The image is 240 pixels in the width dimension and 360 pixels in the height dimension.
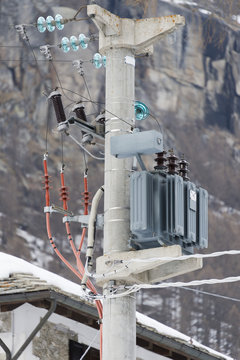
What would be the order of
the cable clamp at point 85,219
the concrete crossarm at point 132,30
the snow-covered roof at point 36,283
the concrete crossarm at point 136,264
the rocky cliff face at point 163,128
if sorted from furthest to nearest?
the rocky cliff face at point 163,128 → the snow-covered roof at point 36,283 → the concrete crossarm at point 132,30 → the cable clamp at point 85,219 → the concrete crossarm at point 136,264

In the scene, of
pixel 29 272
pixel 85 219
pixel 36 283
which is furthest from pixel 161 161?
pixel 29 272

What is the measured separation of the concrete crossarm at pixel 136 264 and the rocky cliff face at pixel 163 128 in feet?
223

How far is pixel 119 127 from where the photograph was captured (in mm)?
12352

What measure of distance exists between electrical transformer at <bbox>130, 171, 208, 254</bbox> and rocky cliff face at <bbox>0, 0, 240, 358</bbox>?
223ft

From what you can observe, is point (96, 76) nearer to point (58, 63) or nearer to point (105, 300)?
point (58, 63)

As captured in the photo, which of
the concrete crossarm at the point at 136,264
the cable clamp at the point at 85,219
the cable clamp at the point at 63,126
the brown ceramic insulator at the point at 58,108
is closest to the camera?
the concrete crossarm at the point at 136,264

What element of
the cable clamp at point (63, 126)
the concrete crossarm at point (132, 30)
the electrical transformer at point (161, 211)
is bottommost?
the electrical transformer at point (161, 211)

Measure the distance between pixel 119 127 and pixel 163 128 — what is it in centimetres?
7382

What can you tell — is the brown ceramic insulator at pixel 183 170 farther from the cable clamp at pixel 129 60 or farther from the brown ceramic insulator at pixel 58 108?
the brown ceramic insulator at pixel 58 108

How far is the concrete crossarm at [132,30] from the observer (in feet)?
41.4

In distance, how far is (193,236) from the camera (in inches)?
475

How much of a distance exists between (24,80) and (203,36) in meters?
15.9

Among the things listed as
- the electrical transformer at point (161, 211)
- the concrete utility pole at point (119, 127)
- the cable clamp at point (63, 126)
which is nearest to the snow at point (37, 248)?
the cable clamp at point (63, 126)

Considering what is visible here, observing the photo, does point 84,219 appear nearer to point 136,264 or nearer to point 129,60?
point 136,264
